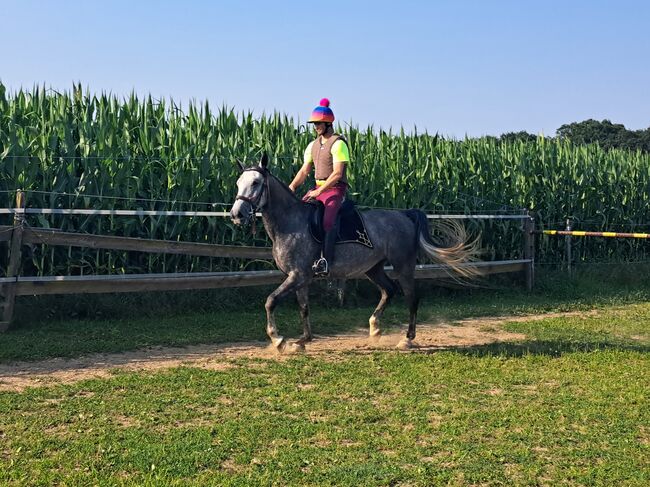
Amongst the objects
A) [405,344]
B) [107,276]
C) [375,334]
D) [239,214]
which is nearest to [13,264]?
Result: [107,276]

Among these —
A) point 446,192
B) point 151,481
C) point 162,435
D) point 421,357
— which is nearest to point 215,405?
point 162,435

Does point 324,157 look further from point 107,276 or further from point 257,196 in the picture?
point 107,276

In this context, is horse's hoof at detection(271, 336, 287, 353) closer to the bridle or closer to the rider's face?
the bridle

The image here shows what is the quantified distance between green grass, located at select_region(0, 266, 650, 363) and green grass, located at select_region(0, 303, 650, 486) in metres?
1.88

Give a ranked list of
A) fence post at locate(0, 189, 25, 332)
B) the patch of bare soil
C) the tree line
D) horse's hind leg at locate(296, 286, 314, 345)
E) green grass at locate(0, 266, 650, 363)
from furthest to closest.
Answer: the tree line < fence post at locate(0, 189, 25, 332) < green grass at locate(0, 266, 650, 363) < horse's hind leg at locate(296, 286, 314, 345) < the patch of bare soil

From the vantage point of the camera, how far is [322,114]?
9125 mm

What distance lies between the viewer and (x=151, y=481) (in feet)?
15.6

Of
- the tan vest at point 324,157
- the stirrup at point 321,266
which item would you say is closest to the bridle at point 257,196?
the tan vest at point 324,157

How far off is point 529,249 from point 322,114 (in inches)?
349

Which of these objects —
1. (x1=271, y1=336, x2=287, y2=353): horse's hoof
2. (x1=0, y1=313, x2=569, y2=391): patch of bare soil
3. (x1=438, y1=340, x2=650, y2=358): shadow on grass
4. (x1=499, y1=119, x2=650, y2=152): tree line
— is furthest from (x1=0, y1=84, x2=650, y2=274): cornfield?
(x1=499, y1=119, x2=650, y2=152): tree line

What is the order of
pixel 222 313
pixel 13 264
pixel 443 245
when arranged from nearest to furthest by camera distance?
pixel 13 264, pixel 443 245, pixel 222 313

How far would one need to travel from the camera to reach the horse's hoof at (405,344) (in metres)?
9.88

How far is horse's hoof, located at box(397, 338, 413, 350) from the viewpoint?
9878 millimetres

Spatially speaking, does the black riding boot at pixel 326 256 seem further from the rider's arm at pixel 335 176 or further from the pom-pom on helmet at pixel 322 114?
the pom-pom on helmet at pixel 322 114
